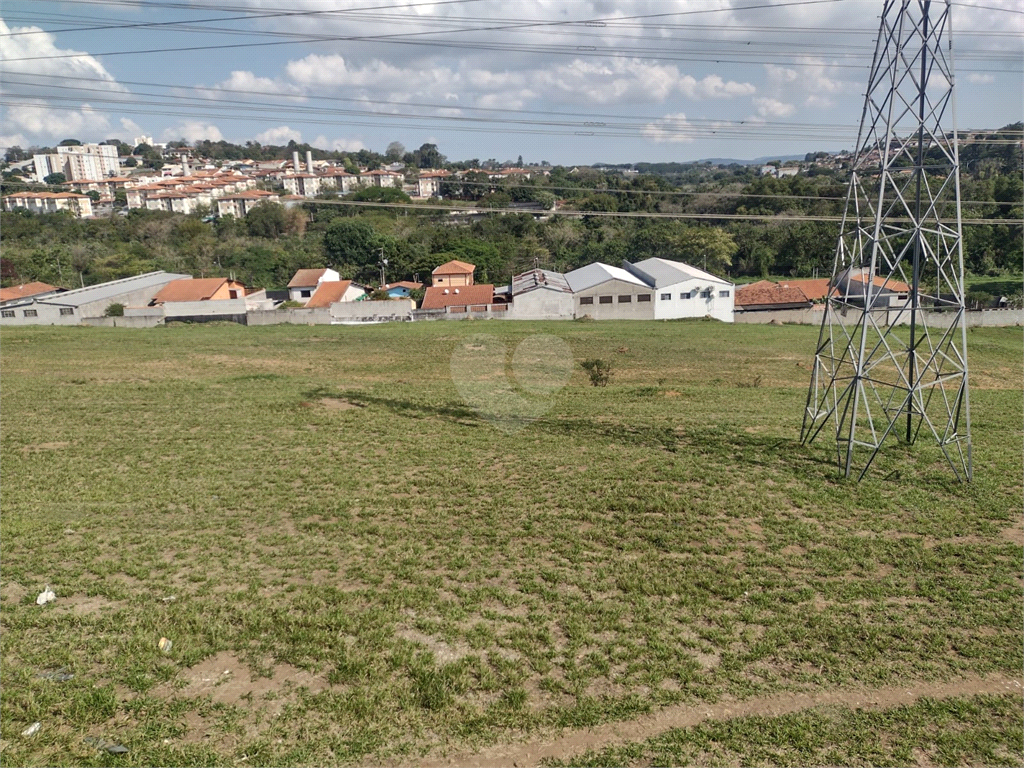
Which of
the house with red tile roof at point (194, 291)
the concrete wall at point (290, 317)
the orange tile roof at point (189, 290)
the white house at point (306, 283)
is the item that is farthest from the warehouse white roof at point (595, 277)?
the orange tile roof at point (189, 290)

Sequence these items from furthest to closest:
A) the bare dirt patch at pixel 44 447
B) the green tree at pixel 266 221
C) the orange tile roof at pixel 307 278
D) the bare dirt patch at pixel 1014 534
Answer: the green tree at pixel 266 221 → the orange tile roof at pixel 307 278 → the bare dirt patch at pixel 44 447 → the bare dirt patch at pixel 1014 534

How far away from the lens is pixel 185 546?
9.38 meters

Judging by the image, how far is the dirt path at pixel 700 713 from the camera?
5508 mm

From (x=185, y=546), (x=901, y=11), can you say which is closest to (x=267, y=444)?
(x=185, y=546)

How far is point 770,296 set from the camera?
4997 centimetres

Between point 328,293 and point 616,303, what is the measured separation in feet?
73.9

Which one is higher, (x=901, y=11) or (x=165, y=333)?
(x=901, y=11)

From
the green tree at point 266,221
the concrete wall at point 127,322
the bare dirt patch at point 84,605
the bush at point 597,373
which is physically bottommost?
the bush at point 597,373

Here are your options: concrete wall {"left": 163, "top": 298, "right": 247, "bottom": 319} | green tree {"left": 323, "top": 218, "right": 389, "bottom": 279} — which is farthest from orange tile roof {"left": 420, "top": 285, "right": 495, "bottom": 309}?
green tree {"left": 323, "top": 218, "right": 389, "bottom": 279}

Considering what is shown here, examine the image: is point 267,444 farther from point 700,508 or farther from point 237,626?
point 700,508

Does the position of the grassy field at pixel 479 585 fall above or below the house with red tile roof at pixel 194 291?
below

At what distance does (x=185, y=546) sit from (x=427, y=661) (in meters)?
4.69

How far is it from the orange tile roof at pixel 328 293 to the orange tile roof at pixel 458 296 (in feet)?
22.8

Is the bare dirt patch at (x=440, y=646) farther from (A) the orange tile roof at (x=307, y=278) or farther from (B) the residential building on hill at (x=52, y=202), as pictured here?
(B) the residential building on hill at (x=52, y=202)
